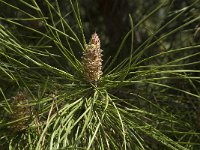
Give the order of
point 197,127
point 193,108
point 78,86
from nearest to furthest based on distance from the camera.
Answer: point 78,86 → point 197,127 → point 193,108

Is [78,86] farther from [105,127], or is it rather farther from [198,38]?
[198,38]

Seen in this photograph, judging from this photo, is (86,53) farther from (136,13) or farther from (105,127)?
(136,13)

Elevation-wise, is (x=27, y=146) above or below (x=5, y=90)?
below

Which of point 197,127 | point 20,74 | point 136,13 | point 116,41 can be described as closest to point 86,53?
point 20,74

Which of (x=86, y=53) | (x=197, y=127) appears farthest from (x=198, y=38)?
(x=86, y=53)

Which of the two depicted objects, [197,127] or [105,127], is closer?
[105,127]

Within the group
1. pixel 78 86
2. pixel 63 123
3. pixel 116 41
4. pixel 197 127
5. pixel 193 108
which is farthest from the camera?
pixel 116 41

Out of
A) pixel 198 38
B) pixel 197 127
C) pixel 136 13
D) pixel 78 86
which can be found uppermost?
pixel 136 13
